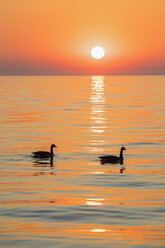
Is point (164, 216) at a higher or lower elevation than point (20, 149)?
lower

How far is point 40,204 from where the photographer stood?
19.6 metres

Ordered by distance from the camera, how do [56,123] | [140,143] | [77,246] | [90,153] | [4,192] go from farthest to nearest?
[56,123] < [140,143] < [90,153] < [4,192] < [77,246]

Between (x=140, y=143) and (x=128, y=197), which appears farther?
(x=140, y=143)

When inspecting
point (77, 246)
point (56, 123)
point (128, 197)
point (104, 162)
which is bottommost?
point (77, 246)

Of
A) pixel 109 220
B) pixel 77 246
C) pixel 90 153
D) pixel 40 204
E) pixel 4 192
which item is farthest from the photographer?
pixel 90 153

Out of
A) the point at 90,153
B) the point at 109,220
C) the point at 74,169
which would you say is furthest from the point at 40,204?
the point at 90,153

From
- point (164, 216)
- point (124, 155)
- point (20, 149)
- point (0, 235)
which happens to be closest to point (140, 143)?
point (124, 155)

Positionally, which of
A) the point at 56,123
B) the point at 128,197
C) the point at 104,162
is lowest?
the point at 128,197

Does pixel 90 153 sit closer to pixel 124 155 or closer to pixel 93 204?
pixel 124 155

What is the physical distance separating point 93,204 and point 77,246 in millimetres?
4446

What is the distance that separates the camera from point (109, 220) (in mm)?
17594

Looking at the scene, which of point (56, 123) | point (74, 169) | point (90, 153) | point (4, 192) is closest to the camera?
point (4, 192)

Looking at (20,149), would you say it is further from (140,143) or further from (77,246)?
(77,246)

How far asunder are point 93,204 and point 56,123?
3040 cm
